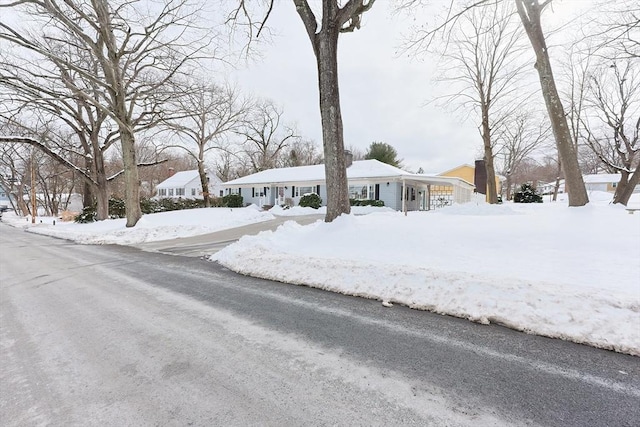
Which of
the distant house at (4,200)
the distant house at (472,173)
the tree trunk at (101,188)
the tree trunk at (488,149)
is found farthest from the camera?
the distant house at (4,200)

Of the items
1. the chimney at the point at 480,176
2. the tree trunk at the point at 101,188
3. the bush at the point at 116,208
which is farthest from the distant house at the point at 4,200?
the chimney at the point at 480,176

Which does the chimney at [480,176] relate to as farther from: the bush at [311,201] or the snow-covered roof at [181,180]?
the snow-covered roof at [181,180]

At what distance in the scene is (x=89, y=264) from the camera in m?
7.66

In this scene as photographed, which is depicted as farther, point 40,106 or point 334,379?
point 40,106

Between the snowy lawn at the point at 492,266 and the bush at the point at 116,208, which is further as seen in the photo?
the bush at the point at 116,208

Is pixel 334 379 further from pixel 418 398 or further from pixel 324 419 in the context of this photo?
pixel 418 398

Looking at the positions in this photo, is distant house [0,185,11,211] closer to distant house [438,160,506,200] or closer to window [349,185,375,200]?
window [349,185,375,200]

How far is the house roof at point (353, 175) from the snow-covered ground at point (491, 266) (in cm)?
1501

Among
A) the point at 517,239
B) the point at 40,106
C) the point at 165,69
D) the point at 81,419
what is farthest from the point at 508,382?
the point at 40,106

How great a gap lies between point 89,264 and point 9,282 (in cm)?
168

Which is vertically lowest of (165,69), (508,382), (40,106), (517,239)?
(508,382)

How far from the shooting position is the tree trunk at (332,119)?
8.40 meters

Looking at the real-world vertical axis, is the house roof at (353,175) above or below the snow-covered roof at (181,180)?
below

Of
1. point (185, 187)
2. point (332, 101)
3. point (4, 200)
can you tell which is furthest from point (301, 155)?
point (4, 200)
